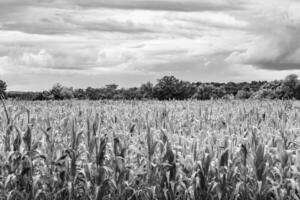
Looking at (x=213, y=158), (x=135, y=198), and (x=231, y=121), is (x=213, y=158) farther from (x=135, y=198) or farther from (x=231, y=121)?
(x=231, y=121)

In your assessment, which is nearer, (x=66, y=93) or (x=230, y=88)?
(x=66, y=93)

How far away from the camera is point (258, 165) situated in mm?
8867

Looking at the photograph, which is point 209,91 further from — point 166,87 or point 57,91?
point 57,91

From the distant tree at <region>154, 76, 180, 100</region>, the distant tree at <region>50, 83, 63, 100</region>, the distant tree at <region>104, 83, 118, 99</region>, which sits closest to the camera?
the distant tree at <region>50, 83, 63, 100</region>

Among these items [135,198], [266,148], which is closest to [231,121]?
[266,148]

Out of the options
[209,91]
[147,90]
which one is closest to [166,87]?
[147,90]

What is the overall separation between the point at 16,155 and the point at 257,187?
4921 millimetres

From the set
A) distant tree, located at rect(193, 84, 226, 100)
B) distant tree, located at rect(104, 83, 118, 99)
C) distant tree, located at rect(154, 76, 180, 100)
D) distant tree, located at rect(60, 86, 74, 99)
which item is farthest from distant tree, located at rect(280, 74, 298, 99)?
distant tree, located at rect(60, 86, 74, 99)

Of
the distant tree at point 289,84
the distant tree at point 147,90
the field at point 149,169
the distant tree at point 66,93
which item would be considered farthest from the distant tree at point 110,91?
the field at point 149,169

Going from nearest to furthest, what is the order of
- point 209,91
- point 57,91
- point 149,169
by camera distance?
point 149,169 → point 57,91 → point 209,91

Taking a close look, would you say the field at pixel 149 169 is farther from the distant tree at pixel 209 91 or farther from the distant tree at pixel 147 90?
the distant tree at pixel 209 91

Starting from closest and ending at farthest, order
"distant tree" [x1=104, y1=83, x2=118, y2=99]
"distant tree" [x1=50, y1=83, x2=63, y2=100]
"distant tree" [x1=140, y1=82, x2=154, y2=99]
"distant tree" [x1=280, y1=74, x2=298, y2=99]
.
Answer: "distant tree" [x1=50, y1=83, x2=63, y2=100]
"distant tree" [x1=104, y1=83, x2=118, y2=99]
"distant tree" [x1=140, y1=82, x2=154, y2=99]
"distant tree" [x1=280, y1=74, x2=298, y2=99]

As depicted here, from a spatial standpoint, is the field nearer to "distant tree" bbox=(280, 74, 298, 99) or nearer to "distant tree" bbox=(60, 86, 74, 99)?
"distant tree" bbox=(60, 86, 74, 99)

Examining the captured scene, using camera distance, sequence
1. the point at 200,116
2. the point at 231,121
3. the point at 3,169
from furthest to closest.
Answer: the point at 200,116 < the point at 231,121 < the point at 3,169
